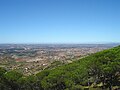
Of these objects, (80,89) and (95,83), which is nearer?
(80,89)

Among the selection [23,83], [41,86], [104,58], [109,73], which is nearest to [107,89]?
[109,73]

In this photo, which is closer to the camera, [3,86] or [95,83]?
[3,86]

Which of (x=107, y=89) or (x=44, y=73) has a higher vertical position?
(x=44, y=73)

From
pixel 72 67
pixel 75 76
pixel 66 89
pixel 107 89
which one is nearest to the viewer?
pixel 66 89

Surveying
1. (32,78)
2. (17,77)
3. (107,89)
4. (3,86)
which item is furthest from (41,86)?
(107,89)

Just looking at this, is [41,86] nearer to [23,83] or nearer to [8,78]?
[23,83]

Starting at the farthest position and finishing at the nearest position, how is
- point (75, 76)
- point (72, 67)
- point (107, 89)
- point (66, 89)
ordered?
point (72, 67) → point (107, 89) → point (75, 76) → point (66, 89)

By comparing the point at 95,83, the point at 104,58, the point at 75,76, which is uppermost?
the point at 104,58

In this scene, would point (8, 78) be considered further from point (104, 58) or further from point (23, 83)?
point (104, 58)

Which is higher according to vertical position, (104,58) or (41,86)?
(104,58)
